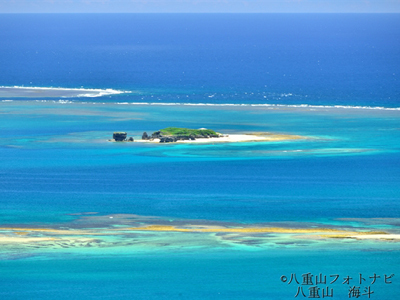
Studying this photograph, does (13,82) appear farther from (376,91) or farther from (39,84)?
(376,91)

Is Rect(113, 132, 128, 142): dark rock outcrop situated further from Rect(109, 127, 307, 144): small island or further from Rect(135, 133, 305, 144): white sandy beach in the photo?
Rect(135, 133, 305, 144): white sandy beach

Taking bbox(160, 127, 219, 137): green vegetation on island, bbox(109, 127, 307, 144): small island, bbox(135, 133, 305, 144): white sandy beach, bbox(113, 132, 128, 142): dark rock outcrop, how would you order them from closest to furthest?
Answer: bbox(113, 132, 128, 142): dark rock outcrop → bbox(109, 127, 307, 144): small island → bbox(135, 133, 305, 144): white sandy beach → bbox(160, 127, 219, 137): green vegetation on island

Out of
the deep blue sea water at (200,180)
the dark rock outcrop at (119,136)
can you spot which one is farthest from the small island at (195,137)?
the deep blue sea water at (200,180)

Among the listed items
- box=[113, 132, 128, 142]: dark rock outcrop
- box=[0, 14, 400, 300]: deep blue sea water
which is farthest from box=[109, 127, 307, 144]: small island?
box=[0, 14, 400, 300]: deep blue sea water

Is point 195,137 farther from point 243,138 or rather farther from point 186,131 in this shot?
point 243,138

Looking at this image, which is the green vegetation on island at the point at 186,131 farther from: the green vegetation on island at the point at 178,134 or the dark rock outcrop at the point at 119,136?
the dark rock outcrop at the point at 119,136

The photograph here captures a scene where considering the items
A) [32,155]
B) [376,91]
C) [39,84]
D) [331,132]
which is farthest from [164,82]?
[32,155]

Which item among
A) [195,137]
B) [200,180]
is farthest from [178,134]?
[200,180]

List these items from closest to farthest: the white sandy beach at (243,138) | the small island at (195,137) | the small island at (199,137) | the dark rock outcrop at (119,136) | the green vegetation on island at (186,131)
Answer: the dark rock outcrop at (119,136) → the small island at (195,137) → the white sandy beach at (243,138) → the small island at (199,137) → the green vegetation on island at (186,131)
